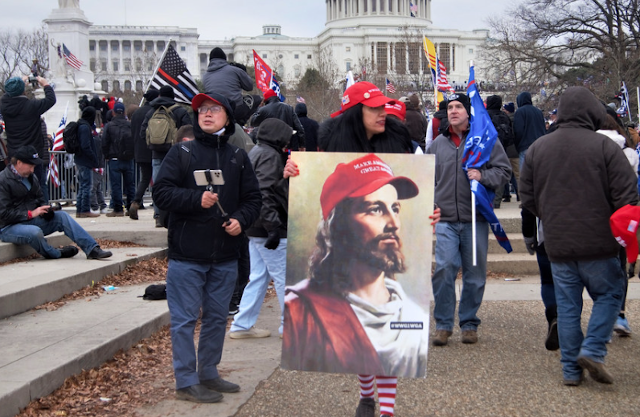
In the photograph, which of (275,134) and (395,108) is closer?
(395,108)

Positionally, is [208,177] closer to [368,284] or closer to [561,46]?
[368,284]

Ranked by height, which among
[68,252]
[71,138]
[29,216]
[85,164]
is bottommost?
[68,252]

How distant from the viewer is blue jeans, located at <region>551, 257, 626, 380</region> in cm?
532

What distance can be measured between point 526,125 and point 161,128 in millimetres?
6357

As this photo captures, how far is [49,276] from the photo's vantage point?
770cm

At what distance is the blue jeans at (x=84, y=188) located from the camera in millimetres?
12844

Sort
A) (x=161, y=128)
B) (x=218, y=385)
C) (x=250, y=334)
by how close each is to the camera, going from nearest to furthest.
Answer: (x=218, y=385) < (x=250, y=334) < (x=161, y=128)

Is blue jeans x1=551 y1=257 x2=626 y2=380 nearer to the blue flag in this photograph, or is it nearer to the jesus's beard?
the blue flag

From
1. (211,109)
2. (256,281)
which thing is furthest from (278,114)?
(211,109)

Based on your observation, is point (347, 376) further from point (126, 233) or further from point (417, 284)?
point (126, 233)

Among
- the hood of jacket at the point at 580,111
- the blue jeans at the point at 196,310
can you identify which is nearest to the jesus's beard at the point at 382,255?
the blue jeans at the point at 196,310

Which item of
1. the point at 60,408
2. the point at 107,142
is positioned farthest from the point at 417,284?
the point at 107,142

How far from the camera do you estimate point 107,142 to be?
1323 centimetres

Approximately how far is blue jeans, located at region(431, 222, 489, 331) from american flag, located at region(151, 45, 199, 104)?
15.9ft
